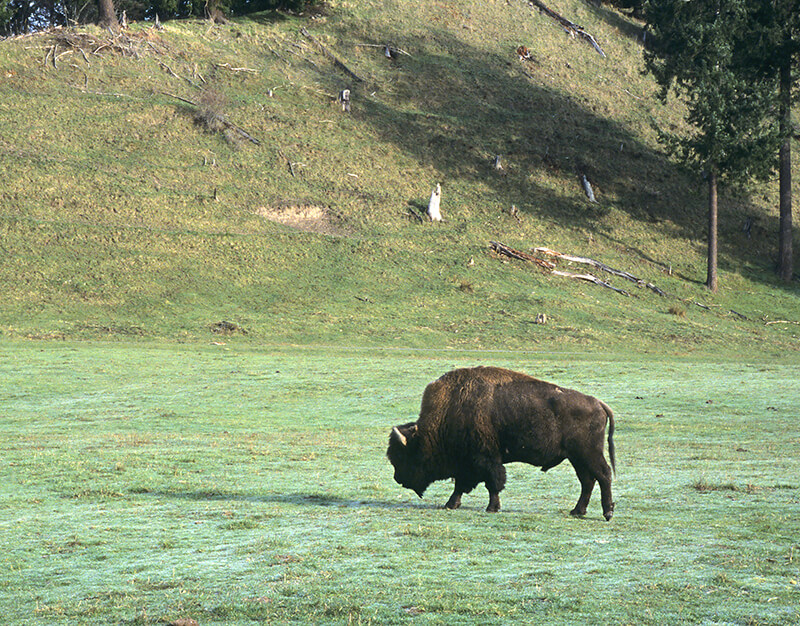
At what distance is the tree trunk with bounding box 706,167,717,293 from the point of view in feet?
196

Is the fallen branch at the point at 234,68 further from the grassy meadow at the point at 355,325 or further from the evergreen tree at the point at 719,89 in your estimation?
the evergreen tree at the point at 719,89

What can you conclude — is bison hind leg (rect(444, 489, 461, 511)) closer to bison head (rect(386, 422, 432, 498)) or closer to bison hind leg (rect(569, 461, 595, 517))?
bison head (rect(386, 422, 432, 498))

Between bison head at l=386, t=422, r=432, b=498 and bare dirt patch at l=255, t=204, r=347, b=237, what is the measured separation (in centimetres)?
4615

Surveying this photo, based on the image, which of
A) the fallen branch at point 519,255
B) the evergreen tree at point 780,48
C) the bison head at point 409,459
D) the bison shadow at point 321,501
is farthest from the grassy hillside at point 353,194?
the bison head at point 409,459

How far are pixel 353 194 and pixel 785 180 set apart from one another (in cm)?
2932

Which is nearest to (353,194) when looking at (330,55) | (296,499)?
(330,55)

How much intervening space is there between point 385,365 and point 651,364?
10.9 metres

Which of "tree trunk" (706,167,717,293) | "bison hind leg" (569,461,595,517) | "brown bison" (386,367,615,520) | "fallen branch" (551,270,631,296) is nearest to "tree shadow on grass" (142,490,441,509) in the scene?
"brown bison" (386,367,615,520)

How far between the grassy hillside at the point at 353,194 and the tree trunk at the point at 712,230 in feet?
3.22

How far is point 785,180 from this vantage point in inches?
2500

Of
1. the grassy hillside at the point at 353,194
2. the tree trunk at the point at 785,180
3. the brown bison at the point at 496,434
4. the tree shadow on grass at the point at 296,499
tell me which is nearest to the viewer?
the brown bison at the point at 496,434

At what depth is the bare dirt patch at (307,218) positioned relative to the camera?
196 ft

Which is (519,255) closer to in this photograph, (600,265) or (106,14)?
(600,265)

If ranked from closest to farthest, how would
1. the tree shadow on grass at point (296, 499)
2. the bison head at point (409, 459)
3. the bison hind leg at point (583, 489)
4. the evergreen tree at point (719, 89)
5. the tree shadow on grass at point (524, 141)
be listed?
the bison hind leg at point (583, 489)
the tree shadow on grass at point (296, 499)
the bison head at point (409, 459)
the evergreen tree at point (719, 89)
the tree shadow on grass at point (524, 141)
